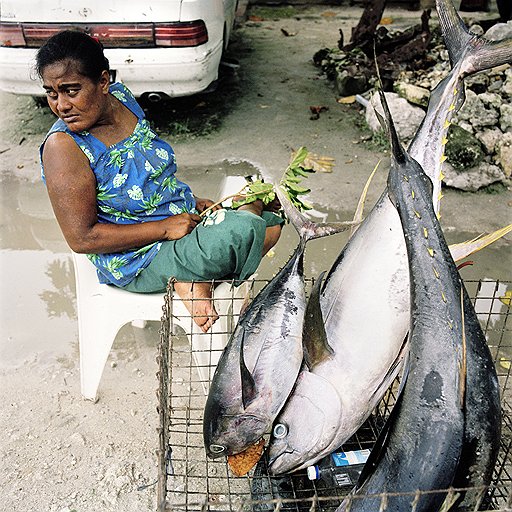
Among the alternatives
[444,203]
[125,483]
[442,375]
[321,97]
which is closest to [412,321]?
[442,375]

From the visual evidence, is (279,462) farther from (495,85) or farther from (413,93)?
(495,85)

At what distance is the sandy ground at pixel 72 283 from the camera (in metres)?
2.72

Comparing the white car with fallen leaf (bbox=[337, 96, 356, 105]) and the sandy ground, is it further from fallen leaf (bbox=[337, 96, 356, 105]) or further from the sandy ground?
fallen leaf (bbox=[337, 96, 356, 105])

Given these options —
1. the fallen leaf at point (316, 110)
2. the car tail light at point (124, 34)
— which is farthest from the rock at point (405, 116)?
the car tail light at point (124, 34)

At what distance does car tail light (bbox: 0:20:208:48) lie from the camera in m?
5.12

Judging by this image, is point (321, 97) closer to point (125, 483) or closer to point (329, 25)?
point (329, 25)

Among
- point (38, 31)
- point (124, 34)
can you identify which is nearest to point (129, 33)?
point (124, 34)

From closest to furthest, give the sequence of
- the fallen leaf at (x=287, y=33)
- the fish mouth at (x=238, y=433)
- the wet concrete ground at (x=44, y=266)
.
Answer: the fish mouth at (x=238, y=433) → the wet concrete ground at (x=44, y=266) → the fallen leaf at (x=287, y=33)

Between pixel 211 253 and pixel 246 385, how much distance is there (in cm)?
74

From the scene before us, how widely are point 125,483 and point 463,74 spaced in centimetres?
211

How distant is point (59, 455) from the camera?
281 centimetres

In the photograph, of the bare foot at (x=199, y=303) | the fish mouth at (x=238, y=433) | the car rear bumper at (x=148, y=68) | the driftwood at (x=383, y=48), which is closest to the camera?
the fish mouth at (x=238, y=433)

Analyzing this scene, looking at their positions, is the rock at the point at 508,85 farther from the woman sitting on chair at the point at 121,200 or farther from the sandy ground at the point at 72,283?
the woman sitting on chair at the point at 121,200

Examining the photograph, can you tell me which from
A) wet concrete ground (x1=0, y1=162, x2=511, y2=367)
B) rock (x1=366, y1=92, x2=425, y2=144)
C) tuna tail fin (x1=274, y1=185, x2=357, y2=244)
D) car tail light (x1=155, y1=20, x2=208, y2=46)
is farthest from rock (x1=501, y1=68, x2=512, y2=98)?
tuna tail fin (x1=274, y1=185, x2=357, y2=244)
